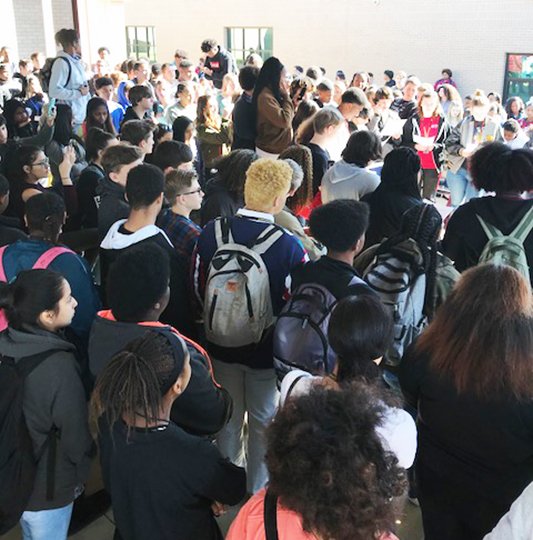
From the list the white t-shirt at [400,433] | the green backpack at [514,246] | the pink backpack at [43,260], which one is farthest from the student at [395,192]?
the white t-shirt at [400,433]

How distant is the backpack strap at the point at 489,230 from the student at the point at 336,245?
0.85 meters

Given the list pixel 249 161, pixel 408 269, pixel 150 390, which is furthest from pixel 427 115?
pixel 150 390

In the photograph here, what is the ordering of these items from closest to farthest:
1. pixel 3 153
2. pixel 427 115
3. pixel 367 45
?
pixel 3 153, pixel 427 115, pixel 367 45

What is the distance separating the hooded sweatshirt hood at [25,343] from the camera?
7.06 feet

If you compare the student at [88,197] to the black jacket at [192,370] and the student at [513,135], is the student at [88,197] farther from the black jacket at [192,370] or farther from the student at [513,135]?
the student at [513,135]

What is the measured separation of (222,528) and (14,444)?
1216 millimetres

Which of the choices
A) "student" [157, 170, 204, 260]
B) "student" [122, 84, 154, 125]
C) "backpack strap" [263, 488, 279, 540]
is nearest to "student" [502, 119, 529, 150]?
"student" [122, 84, 154, 125]

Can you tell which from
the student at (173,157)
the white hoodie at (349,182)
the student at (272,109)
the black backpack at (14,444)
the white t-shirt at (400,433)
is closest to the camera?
the white t-shirt at (400,433)

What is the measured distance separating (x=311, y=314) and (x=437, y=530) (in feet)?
3.07

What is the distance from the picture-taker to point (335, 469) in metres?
1.28

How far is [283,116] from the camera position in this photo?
217 inches

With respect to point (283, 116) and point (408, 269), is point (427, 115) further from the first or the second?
point (408, 269)

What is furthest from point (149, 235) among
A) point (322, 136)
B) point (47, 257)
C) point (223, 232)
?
point (322, 136)

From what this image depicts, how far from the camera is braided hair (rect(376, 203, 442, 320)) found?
9.00 ft
